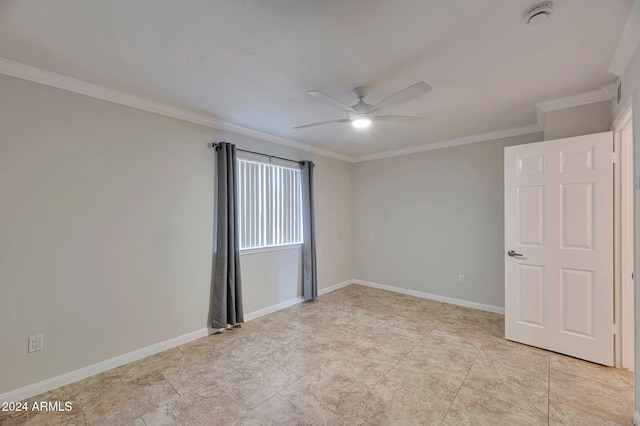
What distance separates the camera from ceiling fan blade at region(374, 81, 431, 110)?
194 centimetres

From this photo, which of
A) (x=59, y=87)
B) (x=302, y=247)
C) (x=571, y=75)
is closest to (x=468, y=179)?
(x=571, y=75)

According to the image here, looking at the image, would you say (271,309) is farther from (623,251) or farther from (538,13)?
(538,13)

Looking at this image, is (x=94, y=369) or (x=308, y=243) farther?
(x=308, y=243)

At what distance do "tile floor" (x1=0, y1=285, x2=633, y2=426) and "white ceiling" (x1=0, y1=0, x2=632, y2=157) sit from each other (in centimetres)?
258

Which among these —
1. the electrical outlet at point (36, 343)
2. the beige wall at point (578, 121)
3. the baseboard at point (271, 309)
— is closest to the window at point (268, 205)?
the baseboard at point (271, 309)

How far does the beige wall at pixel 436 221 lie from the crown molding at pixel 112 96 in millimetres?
2389

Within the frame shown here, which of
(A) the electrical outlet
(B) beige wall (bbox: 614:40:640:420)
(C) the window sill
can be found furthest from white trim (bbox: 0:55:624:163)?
→ (A) the electrical outlet

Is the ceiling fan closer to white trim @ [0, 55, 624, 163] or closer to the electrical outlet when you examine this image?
white trim @ [0, 55, 624, 163]

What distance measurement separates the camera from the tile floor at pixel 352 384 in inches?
73.7

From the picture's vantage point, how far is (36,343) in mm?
2148

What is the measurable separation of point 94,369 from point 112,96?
8.21 ft

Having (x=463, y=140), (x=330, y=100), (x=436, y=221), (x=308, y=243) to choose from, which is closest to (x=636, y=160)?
(x=330, y=100)

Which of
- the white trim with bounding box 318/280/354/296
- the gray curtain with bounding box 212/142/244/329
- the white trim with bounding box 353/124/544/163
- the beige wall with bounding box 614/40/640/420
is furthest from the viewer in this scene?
the white trim with bounding box 318/280/354/296

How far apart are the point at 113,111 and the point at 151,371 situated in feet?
8.06
